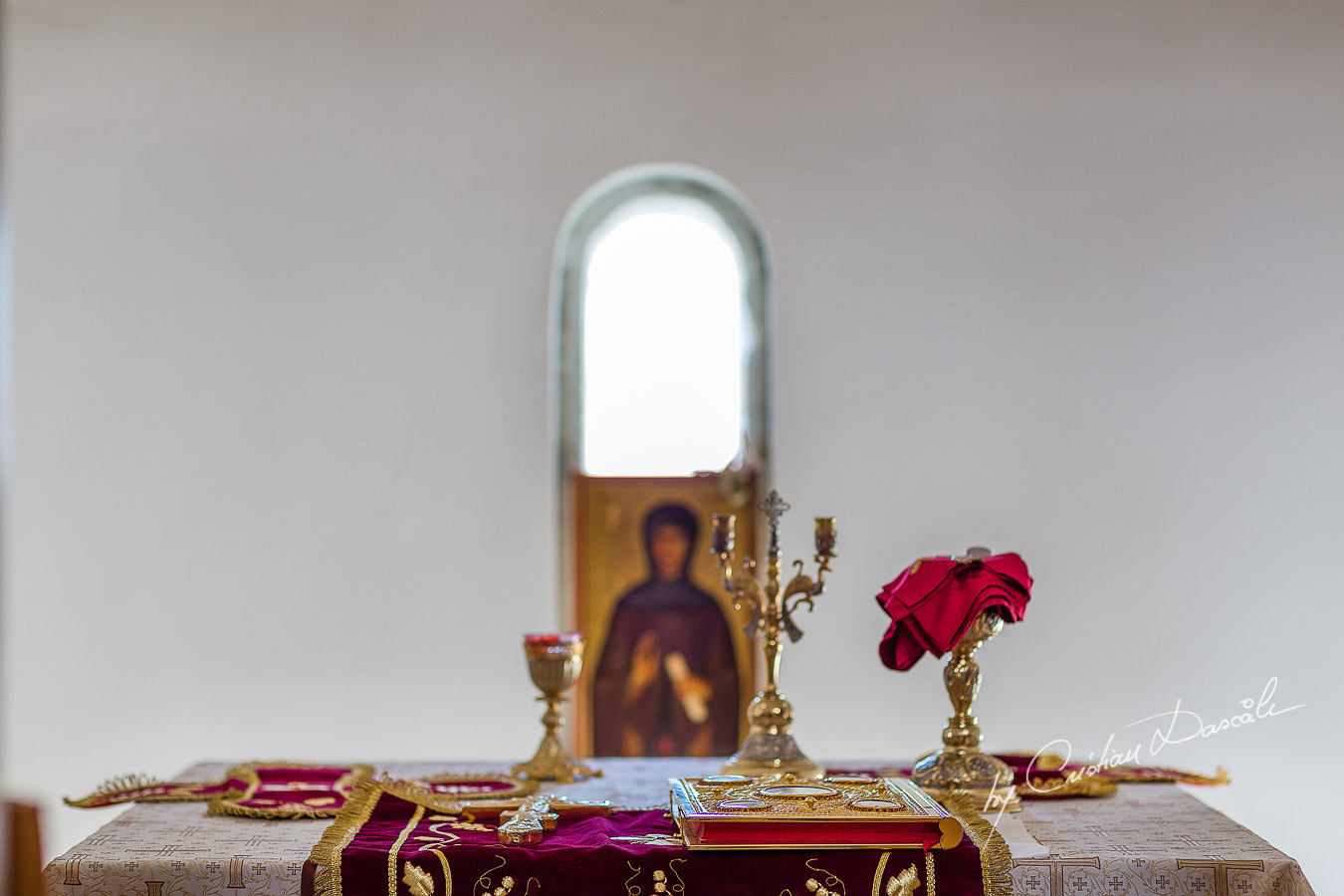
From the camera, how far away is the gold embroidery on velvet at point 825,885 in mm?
1881

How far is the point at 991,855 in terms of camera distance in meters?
1.93

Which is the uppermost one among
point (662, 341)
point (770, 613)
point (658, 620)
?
point (662, 341)

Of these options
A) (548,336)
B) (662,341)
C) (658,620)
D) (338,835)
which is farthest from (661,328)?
(338,835)

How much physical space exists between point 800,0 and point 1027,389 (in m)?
1.73

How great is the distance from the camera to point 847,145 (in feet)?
15.6

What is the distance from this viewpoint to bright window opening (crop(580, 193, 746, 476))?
16.0 feet

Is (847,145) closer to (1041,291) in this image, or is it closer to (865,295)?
(865,295)

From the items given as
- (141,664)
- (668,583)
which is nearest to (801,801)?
(668,583)

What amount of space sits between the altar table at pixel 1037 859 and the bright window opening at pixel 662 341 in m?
2.68

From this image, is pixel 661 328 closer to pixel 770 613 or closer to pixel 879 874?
pixel 770 613

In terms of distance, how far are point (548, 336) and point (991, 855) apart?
124 inches

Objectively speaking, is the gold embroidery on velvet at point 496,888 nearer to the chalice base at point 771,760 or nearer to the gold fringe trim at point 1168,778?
the chalice base at point 771,760

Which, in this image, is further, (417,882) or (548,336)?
(548,336)

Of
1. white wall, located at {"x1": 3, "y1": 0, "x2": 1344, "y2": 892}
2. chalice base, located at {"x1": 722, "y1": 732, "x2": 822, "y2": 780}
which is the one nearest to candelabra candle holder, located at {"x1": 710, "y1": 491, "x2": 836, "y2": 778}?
chalice base, located at {"x1": 722, "y1": 732, "x2": 822, "y2": 780}
